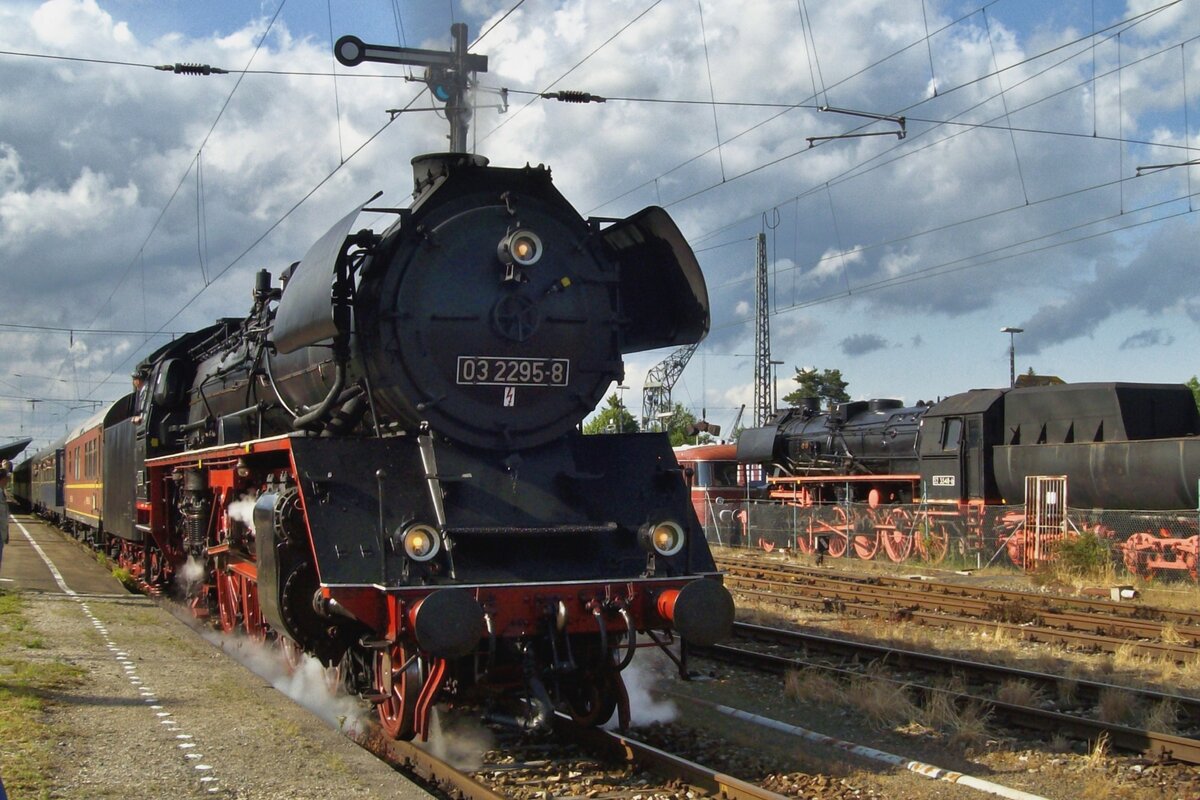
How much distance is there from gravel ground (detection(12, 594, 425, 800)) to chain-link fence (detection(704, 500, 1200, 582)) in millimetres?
13483

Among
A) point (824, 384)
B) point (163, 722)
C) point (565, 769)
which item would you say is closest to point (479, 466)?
point (565, 769)

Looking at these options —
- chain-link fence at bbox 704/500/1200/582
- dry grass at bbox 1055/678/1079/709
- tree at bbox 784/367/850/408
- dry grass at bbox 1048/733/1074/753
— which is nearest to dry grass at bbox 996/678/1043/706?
dry grass at bbox 1055/678/1079/709


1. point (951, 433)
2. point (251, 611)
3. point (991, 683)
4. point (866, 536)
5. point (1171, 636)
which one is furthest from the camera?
point (866, 536)

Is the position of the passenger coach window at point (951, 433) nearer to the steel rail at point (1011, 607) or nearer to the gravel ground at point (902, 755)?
the steel rail at point (1011, 607)

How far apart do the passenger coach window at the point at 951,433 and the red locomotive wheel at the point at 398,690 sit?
54.6 feet

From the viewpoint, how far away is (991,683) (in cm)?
921

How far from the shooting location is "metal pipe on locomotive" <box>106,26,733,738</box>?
20.7ft

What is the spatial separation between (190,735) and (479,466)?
7.73 feet

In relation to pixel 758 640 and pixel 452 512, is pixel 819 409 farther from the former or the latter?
pixel 452 512

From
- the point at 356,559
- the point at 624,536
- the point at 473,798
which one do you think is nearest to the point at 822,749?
the point at 624,536

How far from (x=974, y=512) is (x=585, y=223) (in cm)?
1472

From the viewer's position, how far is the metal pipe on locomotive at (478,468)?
6312 mm

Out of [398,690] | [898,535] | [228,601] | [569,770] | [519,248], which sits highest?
[519,248]

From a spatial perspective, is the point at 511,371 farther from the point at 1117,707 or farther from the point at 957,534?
the point at 957,534
